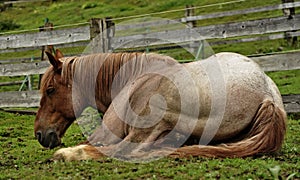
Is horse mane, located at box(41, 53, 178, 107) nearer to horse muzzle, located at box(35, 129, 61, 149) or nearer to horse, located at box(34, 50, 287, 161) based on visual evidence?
horse, located at box(34, 50, 287, 161)

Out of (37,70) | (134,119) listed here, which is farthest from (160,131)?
(37,70)

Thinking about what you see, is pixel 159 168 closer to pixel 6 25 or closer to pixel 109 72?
pixel 109 72

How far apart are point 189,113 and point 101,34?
4498 mm

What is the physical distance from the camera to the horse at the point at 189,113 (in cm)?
581

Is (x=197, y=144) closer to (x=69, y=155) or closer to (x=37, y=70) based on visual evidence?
(x=69, y=155)

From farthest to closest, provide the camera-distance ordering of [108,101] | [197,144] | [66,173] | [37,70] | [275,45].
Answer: [275,45]
[37,70]
[108,101]
[197,144]
[66,173]

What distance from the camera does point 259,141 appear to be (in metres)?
5.79

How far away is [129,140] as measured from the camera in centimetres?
598

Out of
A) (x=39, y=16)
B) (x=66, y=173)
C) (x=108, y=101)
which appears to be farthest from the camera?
(x=39, y=16)

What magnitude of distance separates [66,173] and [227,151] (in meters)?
1.80

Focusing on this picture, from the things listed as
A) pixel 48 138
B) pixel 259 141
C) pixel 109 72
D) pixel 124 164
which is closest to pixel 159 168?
pixel 124 164

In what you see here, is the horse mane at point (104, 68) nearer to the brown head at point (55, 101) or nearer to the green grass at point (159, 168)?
the brown head at point (55, 101)

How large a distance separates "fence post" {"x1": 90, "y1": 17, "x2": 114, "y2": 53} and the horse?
3.64 metres

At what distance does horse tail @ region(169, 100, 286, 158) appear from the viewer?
5711 mm
